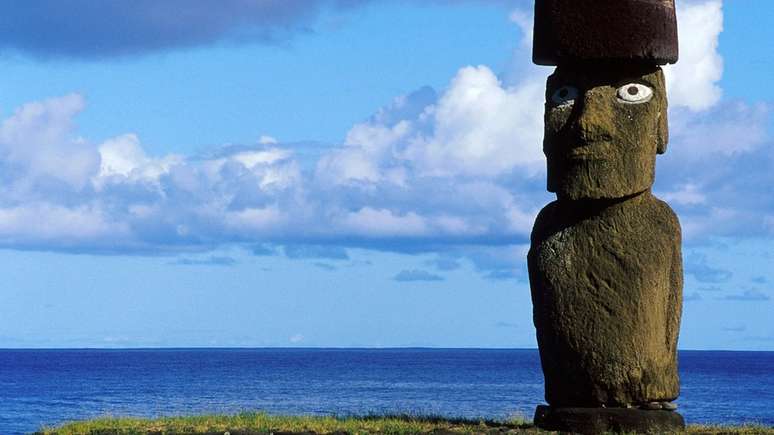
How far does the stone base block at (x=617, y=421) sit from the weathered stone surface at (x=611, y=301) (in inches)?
8.2

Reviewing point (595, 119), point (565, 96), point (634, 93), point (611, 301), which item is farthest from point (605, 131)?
point (611, 301)

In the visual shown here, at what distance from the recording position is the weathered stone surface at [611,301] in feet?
60.5

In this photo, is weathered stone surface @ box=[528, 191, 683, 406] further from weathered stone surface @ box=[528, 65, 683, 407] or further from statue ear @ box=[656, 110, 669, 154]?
statue ear @ box=[656, 110, 669, 154]

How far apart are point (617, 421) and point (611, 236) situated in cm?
255

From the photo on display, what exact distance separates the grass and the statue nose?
4140 millimetres

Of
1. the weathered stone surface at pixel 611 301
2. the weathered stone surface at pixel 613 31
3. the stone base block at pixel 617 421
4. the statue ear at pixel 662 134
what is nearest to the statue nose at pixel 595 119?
the weathered stone surface at pixel 613 31

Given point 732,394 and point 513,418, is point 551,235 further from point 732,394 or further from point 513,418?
point 732,394

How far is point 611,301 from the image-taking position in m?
18.4

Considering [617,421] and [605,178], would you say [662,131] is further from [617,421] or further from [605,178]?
[617,421]

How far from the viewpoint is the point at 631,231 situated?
18.6 meters

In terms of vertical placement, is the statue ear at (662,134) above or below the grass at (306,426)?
above

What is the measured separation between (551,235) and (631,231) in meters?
1.14

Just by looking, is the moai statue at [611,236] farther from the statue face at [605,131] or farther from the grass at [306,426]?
the grass at [306,426]

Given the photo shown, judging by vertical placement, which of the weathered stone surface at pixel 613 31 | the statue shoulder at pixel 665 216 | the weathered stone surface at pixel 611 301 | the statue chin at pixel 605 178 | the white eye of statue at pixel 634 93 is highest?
the weathered stone surface at pixel 613 31
